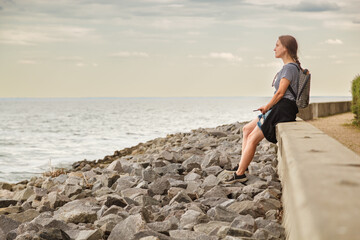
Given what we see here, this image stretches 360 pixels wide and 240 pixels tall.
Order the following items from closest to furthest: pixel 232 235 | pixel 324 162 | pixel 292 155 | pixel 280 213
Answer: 1. pixel 324 162
2. pixel 292 155
3. pixel 232 235
4. pixel 280 213

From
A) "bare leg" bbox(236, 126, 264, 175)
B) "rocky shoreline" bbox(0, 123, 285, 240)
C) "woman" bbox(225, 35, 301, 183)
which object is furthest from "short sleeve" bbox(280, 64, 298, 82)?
"rocky shoreline" bbox(0, 123, 285, 240)

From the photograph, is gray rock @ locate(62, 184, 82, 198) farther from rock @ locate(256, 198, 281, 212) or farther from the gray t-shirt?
the gray t-shirt

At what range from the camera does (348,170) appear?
7.08 feet

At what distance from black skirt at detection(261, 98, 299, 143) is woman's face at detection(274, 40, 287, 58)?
0.63 metres

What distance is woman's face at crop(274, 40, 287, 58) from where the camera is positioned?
6.07 meters

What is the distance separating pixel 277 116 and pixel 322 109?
55.0 ft

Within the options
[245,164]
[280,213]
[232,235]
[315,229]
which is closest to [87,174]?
[245,164]

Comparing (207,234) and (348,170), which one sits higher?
(348,170)

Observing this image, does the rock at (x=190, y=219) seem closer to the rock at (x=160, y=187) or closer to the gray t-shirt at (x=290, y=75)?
the rock at (x=160, y=187)

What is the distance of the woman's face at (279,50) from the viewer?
19.9ft

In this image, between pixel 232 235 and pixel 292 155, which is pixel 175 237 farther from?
pixel 292 155

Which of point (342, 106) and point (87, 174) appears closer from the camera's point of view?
point (87, 174)

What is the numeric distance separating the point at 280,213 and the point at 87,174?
4764 mm

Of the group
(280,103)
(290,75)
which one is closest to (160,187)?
(280,103)
